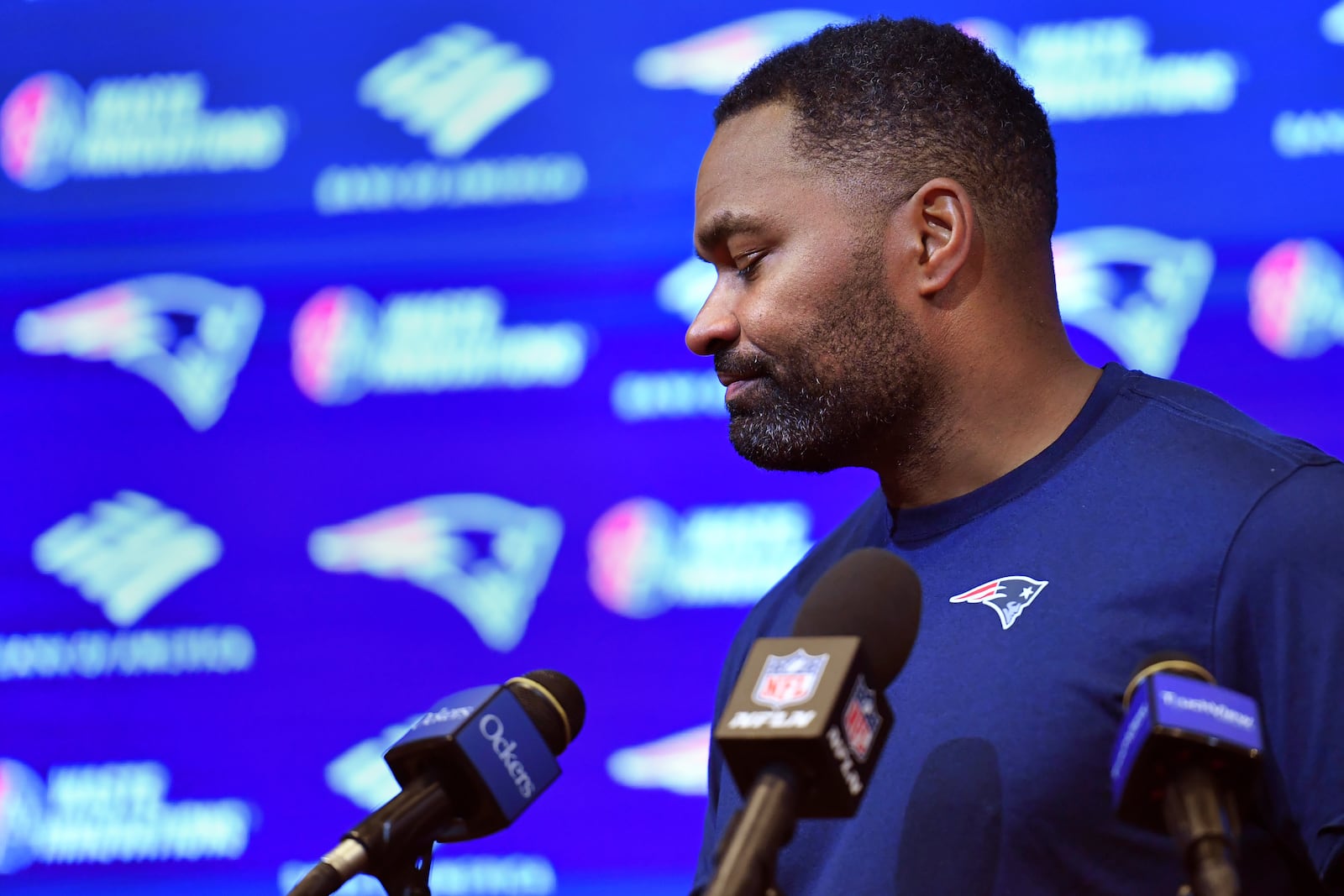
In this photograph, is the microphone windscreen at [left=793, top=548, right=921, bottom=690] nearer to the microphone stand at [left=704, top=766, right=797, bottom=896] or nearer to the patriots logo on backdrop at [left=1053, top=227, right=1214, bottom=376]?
the microphone stand at [left=704, top=766, right=797, bottom=896]

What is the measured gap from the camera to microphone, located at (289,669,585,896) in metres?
1.05

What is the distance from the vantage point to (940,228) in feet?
5.32

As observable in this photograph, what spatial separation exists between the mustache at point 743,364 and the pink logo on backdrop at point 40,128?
69.6 inches

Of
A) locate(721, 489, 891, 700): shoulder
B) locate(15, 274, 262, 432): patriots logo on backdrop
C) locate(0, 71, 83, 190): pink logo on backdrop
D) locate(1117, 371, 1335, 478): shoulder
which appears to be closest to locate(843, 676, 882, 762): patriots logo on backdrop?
locate(1117, 371, 1335, 478): shoulder

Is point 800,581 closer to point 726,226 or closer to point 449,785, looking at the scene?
point 726,226


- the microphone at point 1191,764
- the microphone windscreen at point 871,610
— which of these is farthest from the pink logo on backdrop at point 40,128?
the microphone at point 1191,764

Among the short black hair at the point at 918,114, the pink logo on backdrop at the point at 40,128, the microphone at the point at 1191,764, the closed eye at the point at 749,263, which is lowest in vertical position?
the microphone at the point at 1191,764

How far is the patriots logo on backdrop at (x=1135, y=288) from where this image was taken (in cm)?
229

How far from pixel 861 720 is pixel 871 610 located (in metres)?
0.13

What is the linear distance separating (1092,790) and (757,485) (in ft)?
3.92

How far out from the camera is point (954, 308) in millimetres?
1612

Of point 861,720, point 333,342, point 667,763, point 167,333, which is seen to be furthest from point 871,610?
point 167,333

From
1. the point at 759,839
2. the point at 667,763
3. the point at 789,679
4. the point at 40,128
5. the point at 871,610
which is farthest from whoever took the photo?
the point at 40,128

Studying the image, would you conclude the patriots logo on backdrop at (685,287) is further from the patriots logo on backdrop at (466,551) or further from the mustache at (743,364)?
the mustache at (743,364)
